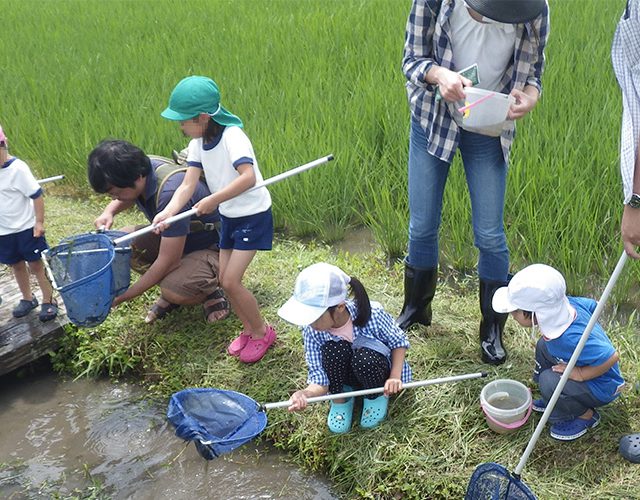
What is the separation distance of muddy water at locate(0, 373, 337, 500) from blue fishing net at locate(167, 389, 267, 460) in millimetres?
162

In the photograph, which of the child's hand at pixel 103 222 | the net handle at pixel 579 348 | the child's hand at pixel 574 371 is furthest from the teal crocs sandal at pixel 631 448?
the child's hand at pixel 103 222

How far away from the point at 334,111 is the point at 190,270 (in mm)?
1748

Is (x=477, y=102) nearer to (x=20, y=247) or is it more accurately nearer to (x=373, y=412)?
(x=373, y=412)

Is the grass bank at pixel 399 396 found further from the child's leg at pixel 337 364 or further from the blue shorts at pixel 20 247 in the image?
the blue shorts at pixel 20 247

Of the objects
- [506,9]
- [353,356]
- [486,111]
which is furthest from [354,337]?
[506,9]

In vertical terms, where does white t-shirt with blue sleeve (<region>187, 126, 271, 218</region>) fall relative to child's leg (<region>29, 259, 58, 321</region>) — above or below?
above

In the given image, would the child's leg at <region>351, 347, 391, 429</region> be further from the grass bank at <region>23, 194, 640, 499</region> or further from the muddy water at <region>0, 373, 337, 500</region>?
the muddy water at <region>0, 373, 337, 500</region>

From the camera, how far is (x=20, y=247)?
300 centimetres

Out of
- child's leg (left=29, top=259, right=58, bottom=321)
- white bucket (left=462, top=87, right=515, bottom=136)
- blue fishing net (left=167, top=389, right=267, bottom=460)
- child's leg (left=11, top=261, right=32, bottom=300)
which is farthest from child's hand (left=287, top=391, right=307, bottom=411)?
child's leg (left=11, top=261, right=32, bottom=300)

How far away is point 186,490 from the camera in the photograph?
234cm

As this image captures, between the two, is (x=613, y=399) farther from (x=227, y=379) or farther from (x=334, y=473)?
(x=227, y=379)

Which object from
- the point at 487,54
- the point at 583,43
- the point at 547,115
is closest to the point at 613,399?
the point at 487,54

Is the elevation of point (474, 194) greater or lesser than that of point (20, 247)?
greater

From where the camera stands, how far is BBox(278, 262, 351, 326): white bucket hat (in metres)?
2.10
